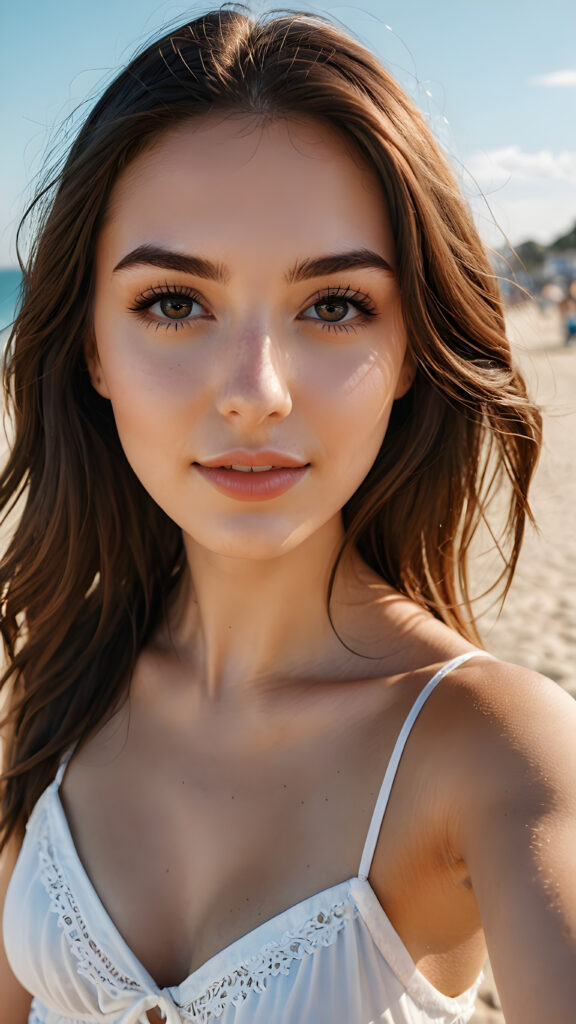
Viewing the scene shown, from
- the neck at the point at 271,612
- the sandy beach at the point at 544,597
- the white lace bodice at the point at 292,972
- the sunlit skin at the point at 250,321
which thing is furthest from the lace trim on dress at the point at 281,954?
the sandy beach at the point at 544,597

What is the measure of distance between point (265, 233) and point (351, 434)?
13.0 inches

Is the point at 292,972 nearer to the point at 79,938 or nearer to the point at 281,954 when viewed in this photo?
the point at 281,954

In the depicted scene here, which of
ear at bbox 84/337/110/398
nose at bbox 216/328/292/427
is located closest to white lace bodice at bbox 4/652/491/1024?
nose at bbox 216/328/292/427

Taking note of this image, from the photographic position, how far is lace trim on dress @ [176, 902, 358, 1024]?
1.32 meters

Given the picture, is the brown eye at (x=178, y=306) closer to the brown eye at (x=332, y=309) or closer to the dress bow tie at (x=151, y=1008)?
the brown eye at (x=332, y=309)

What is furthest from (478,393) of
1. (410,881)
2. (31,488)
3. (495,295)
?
(31,488)

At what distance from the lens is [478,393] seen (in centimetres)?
165

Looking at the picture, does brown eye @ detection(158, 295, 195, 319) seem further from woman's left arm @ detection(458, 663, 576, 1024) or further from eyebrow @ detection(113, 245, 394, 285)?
woman's left arm @ detection(458, 663, 576, 1024)

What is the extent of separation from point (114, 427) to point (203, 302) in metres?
0.62

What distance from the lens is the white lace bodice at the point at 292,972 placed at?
1.31m

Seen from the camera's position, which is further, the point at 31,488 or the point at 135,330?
the point at 31,488

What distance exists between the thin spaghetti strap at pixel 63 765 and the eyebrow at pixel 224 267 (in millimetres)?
1010

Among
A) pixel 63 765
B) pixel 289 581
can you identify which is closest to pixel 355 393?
pixel 289 581

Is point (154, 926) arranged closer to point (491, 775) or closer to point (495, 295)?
point (491, 775)
